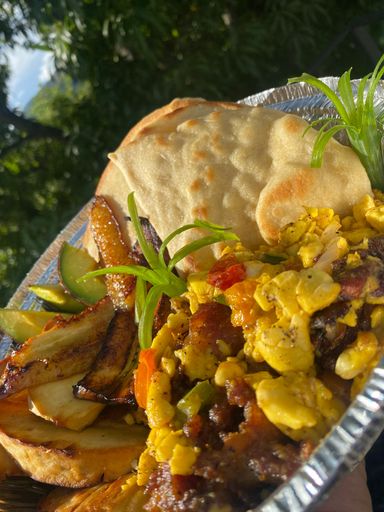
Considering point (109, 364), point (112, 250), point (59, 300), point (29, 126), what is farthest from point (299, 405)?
point (29, 126)

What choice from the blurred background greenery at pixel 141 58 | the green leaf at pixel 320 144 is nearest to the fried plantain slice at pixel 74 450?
the green leaf at pixel 320 144

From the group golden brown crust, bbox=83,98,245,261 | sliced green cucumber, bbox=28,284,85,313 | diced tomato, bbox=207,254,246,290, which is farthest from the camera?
sliced green cucumber, bbox=28,284,85,313

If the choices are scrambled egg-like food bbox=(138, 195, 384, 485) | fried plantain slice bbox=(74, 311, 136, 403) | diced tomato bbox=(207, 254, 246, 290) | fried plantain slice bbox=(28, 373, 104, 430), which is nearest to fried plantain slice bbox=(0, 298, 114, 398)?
fried plantain slice bbox=(28, 373, 104, 430)

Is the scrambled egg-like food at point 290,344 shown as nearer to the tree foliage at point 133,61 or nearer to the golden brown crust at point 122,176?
the golden brown crust at point 122,176

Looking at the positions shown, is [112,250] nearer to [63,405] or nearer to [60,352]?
[60,352]

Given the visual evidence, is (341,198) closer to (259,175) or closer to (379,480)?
(259,175)

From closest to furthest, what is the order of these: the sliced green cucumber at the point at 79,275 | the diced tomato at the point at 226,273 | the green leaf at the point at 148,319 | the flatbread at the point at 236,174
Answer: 1. the diced tomato at the point at 226,273
2. the green leaf at the point at 148,319
3. the flatbread at the point at 236,174
4. the sliced green cucumber at the point at 79,275

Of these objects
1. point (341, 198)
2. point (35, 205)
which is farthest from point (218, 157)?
point (35, 205)

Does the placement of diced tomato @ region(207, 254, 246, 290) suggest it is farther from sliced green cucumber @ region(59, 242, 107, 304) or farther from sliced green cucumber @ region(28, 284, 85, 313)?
sliced green cucumber @ region(28, 284, 85, 313)
